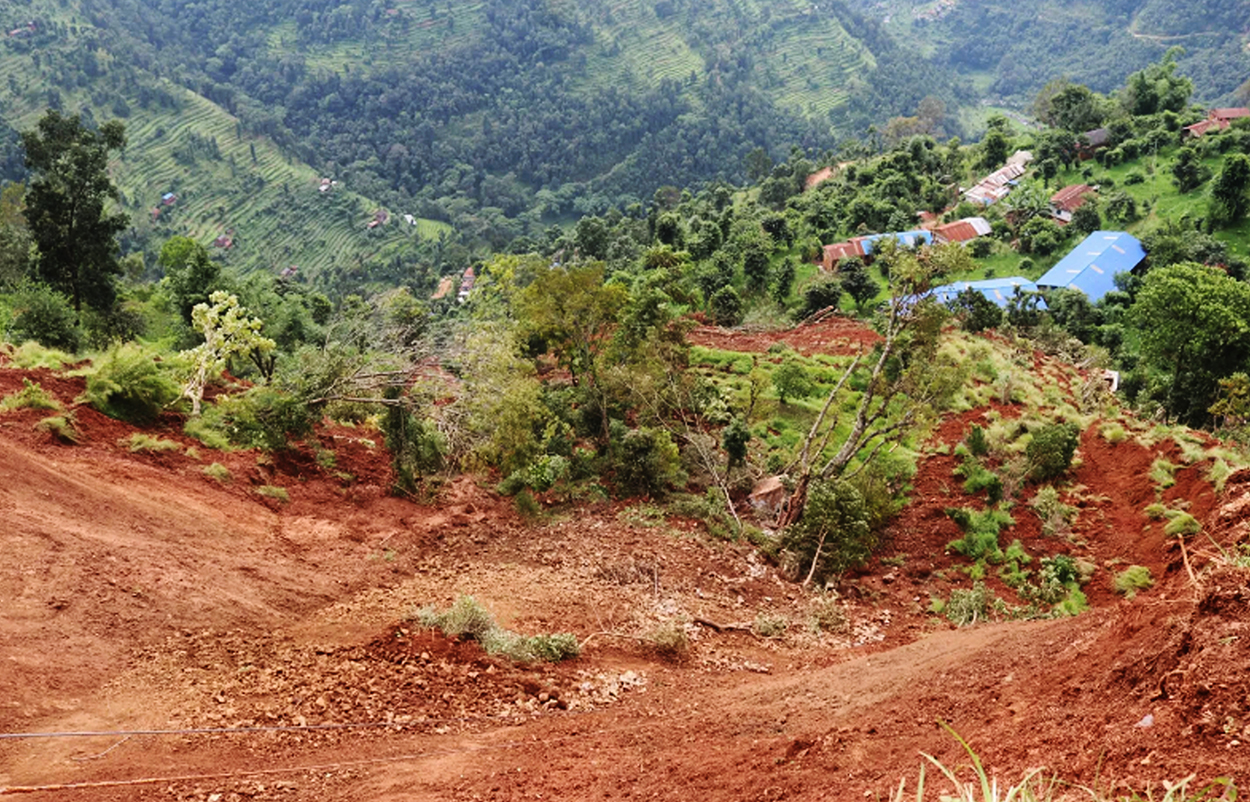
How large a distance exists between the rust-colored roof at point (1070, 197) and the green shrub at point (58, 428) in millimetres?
42496

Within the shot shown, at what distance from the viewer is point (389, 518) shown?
1118 centimetres

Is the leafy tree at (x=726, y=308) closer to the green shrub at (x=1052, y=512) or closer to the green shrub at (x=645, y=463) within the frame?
the green shrub at (x=645, y=463)

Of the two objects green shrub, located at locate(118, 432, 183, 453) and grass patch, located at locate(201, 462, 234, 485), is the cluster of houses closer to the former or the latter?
green shrub, located at locate(118, 432, 183, 453)

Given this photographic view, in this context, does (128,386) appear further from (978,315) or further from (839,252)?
(839,252)

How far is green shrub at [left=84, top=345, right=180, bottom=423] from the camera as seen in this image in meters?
10.9

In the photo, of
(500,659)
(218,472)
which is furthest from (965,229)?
(500,659)

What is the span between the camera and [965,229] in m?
40.2

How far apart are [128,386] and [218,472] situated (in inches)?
72.8

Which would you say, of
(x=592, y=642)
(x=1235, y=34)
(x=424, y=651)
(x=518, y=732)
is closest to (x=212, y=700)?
(x=424, y=651)

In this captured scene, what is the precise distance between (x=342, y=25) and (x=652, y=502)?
378 feet

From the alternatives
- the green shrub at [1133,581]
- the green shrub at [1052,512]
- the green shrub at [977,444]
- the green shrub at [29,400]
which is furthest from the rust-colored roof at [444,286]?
the green shrub at [1133,581]

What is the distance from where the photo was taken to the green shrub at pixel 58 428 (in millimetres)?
10008

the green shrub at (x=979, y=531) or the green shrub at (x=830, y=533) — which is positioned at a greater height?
the green shrub at (x=830, y=533)

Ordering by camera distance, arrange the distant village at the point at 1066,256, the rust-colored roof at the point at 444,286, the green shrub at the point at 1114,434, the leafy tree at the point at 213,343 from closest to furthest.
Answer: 1. the leafy tree at the point at 213,343
2. the green shrub at the point at 1114,434
3. the distant village at the point at 1066,256
4. the rust-colored roof at the point at 444,286
